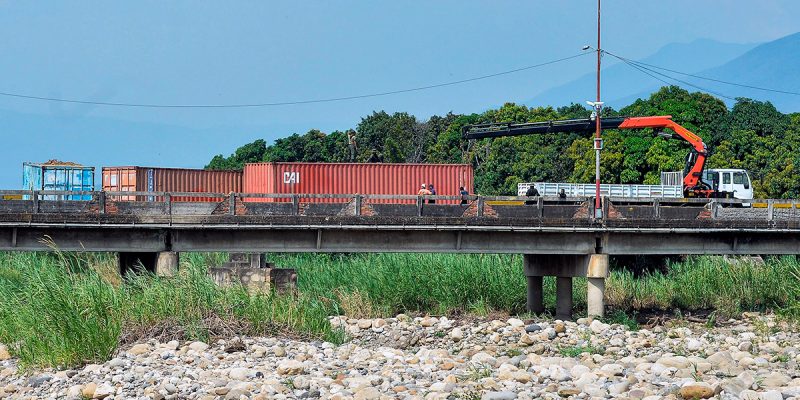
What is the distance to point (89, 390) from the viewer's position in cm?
1727

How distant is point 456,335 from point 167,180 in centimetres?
2441

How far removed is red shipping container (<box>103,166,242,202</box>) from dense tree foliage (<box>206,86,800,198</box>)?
2678cm

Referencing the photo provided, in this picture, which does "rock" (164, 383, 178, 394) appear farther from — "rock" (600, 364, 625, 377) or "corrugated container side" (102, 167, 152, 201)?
"corrugated container side" (102, 167, 152, 201)

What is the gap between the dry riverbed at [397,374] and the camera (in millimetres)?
16531

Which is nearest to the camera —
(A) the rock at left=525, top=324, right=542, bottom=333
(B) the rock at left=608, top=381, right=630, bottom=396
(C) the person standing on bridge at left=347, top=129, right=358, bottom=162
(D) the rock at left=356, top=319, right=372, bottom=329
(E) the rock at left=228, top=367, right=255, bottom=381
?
(B) the rock at left=608, top=381, right=630, bottom=396

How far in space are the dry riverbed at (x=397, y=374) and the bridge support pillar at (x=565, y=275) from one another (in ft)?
28.5

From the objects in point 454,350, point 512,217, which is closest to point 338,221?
point 512,217

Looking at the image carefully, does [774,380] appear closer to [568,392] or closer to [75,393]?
[568,392]

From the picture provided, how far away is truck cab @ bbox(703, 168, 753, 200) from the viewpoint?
2052 inches

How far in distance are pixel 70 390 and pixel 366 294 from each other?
1688 cm

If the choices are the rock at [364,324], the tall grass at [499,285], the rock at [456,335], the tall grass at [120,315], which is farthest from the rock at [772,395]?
the tall grass at [499,285]

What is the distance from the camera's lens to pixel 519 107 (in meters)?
91.2

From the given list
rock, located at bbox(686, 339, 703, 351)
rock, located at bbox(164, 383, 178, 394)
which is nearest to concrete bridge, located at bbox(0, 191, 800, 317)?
rock, located at bbox(686, 339, 703, 351)

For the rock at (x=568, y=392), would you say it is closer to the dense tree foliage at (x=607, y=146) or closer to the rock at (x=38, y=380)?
the rock at (x=38, y=380)
